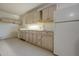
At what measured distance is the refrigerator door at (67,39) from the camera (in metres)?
1.33

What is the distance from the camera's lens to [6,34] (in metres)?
1.55

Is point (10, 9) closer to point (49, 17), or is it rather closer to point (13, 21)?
point (13, 21)

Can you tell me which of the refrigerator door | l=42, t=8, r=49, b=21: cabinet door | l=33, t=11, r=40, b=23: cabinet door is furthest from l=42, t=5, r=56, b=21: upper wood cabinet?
the refrigerator door

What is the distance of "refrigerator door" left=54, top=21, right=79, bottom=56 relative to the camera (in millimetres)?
1325

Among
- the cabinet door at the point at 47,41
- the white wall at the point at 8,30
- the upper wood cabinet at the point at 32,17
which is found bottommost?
the cabinet door at the point at 47,41

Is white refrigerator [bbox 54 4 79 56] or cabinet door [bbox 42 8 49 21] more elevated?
cabinet door [bbox 42 8 49 21]

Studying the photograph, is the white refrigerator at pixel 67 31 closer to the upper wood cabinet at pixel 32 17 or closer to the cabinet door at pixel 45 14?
the cabinet door at pixel 45 14

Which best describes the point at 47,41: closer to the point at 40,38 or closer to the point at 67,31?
the point at 40,38

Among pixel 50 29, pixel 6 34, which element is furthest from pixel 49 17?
pixel 6 34

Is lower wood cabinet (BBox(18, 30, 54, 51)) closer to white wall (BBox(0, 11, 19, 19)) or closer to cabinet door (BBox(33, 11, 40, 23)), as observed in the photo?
cabinet door (BBox(33, 11, 40, 23))

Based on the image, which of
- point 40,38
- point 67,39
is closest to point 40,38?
point 40,38

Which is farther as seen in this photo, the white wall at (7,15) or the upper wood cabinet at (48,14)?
the upper wood cabinet at (48,14)

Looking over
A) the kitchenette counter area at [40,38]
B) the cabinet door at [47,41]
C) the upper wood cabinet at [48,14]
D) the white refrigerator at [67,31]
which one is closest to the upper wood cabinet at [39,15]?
the upper wood cabinet at [48,14]

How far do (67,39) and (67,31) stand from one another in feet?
0.49
